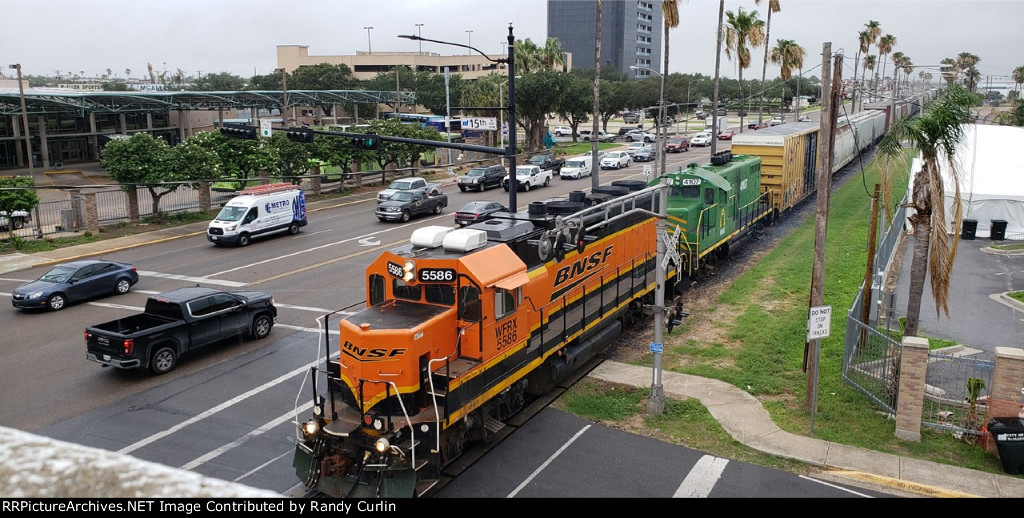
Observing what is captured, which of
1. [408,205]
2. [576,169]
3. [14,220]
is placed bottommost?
[408,205]

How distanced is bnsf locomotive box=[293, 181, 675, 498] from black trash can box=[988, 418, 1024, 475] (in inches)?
314

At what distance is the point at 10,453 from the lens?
3.34m

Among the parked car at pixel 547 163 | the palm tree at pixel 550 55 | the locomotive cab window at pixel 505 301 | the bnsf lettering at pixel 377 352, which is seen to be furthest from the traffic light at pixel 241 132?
the palm tree at pixel 550 55

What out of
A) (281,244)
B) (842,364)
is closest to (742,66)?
(281,244)

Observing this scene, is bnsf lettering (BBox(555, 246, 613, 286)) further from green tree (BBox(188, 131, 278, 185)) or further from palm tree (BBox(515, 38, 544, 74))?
palm tree (BBox(515, 38, 544, 74))

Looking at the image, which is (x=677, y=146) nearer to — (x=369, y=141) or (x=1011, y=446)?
(x=369, y=141)

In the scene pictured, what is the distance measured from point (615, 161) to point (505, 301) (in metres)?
53.5

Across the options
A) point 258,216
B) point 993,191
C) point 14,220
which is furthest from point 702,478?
point 14,220

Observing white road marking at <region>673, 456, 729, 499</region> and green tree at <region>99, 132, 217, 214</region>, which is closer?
white road marking at <region>673, 456, 729, 499</region>

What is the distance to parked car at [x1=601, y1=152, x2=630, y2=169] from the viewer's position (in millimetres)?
66375

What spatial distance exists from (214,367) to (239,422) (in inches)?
166

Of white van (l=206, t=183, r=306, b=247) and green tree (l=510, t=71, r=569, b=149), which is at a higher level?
green tree (l=510, t=71, r=569, b=149)

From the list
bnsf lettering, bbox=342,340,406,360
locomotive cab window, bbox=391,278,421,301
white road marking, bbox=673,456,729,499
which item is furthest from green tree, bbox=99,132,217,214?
white road marking, bbox=673,456,729,499

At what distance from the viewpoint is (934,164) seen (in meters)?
16.8
